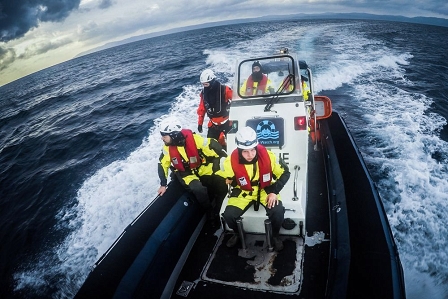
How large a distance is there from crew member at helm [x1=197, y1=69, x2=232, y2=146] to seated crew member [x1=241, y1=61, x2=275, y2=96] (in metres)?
0.43

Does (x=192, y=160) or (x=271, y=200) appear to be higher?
(x=192, y=160)

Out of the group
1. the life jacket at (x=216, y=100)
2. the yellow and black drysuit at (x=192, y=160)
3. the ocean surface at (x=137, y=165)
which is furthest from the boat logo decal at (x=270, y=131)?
the ocean surface at (x=137, y=165)

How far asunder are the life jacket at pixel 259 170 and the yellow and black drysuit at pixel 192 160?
58cm

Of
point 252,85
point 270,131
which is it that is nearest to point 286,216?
point 270,131

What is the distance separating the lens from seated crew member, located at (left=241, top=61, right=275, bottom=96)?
12.5 feet

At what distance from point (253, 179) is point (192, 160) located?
897 mm

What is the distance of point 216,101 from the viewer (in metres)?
4.30

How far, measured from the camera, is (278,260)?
248cm

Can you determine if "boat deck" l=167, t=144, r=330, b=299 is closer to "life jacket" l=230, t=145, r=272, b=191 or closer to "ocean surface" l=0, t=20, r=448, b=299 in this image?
"life jacket" l=230, t=145, r=272, b=191

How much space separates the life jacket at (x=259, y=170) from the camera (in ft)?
7.54

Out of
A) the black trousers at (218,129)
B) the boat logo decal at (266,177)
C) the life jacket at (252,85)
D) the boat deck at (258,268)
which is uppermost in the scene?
the life jacket at (252,85)

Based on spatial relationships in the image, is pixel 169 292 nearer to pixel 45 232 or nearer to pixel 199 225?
pixel 199 225

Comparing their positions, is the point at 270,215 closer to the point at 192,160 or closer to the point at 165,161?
the point at 192,160

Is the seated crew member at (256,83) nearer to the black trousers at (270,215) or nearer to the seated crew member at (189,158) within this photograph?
the seated crew member at (189,158)
